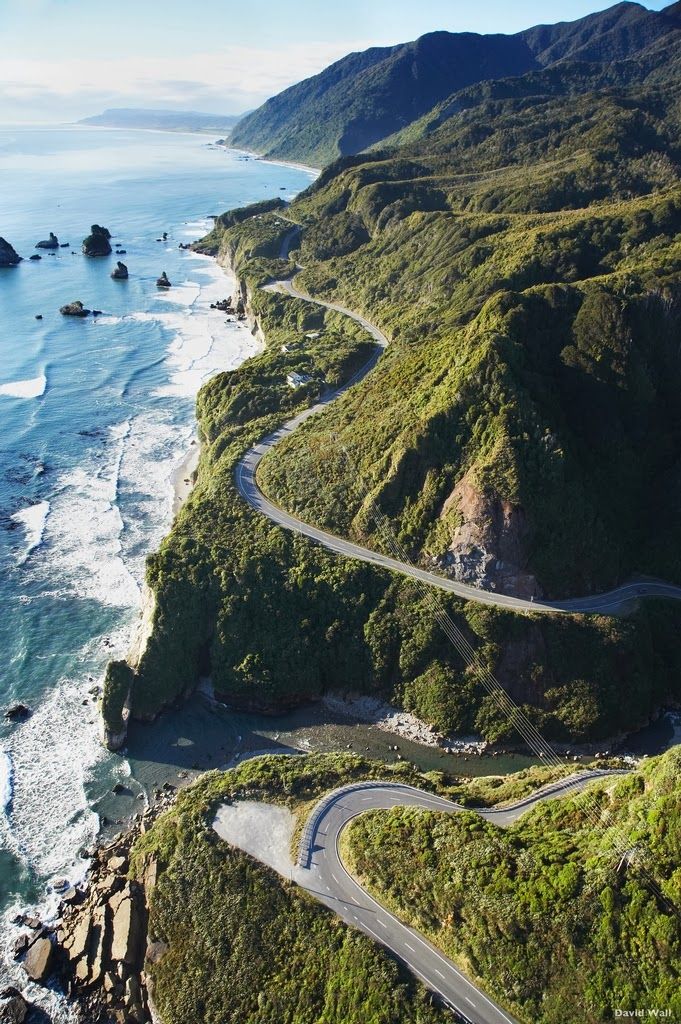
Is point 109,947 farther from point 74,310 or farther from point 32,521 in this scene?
point 74,310

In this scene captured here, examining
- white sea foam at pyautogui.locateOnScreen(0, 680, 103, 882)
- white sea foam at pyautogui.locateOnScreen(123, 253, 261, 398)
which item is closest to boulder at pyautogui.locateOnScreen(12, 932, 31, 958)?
white sea foam at pyautogui.locateOnScreen(0, 680, 103, 882)

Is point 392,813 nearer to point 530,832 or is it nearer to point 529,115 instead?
point 530,832

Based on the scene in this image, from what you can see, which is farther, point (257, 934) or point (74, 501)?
point (74, 501)

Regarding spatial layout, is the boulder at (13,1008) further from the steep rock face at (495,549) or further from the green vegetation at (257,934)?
the steep rock face at (495,549)

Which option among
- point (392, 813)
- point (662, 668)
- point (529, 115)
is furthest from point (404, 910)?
point (529, 115)

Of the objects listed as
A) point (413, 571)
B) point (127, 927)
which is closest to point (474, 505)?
point (413, 571)

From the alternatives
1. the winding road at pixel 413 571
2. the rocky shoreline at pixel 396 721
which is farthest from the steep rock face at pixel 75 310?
the rocky shoreline at pixel 396 721

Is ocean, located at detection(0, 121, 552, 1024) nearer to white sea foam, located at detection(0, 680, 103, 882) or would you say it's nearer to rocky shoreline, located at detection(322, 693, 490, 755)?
white sea foam, located at detection(0, 680, 103, 882)
